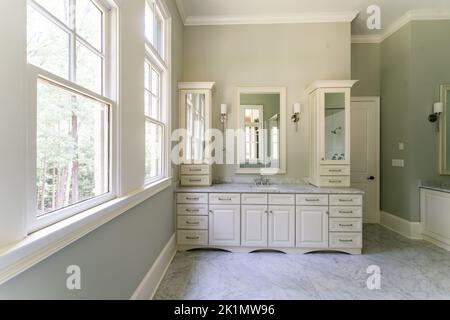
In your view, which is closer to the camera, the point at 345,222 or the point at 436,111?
the point at 345,222

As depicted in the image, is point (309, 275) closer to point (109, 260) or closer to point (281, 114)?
point (109, 260)

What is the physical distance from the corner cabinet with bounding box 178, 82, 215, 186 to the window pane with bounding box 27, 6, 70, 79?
205cm

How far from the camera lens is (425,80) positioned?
326 cm

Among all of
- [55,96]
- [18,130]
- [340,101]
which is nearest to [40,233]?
[18,130]

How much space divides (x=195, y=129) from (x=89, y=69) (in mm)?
1977

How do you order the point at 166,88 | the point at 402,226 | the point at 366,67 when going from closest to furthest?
the point at 166,88
the point at 402,226
the point at 366,67

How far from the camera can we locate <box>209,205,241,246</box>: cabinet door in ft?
9.29

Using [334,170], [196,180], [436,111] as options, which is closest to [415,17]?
[436,111]

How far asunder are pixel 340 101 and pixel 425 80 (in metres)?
1.44

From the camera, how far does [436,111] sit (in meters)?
3.19

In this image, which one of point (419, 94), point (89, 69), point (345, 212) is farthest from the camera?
point (419, 94)

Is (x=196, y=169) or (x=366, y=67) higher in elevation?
(x=366, y=67)

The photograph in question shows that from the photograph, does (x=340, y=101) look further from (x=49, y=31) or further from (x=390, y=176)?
(x=49, y=31)

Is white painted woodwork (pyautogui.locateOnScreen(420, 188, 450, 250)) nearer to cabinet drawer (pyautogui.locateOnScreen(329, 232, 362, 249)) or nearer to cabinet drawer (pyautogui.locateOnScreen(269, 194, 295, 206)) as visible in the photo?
cabinet drawer (pyautogui.locateOnScreen(329, 232, 362, 249))
